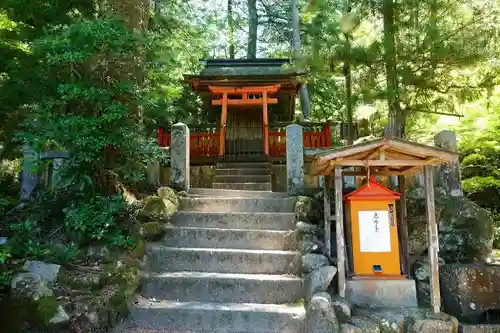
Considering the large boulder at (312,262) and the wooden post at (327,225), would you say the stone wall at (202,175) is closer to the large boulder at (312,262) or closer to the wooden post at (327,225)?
the wooden post at (327,225)

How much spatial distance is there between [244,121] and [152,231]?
9.34m

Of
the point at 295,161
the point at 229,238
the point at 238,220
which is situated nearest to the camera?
the point at 229,238

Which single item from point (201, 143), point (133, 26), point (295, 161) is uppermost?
point (133, 26)

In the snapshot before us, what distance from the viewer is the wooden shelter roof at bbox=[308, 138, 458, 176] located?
4980mm

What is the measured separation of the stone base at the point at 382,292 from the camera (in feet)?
17.0

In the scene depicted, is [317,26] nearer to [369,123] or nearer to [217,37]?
[369,123]

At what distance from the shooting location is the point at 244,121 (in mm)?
14977

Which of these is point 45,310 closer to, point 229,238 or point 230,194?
point 229,238

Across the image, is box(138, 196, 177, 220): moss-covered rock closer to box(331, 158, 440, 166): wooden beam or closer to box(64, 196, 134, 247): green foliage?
box(64, 196, 134, 247): green foliage

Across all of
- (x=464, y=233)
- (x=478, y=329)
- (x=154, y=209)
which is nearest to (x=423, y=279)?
(x=478, y=329)

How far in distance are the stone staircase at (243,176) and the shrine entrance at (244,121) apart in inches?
17.7

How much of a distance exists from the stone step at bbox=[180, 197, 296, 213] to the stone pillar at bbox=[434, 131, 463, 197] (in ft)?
8.72

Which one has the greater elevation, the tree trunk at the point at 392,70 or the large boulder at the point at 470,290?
the tree trunk at the point at 392,70

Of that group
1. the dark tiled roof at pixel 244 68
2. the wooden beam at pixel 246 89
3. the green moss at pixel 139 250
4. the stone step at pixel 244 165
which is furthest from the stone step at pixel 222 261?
the wooden beam at pixel 246 89
